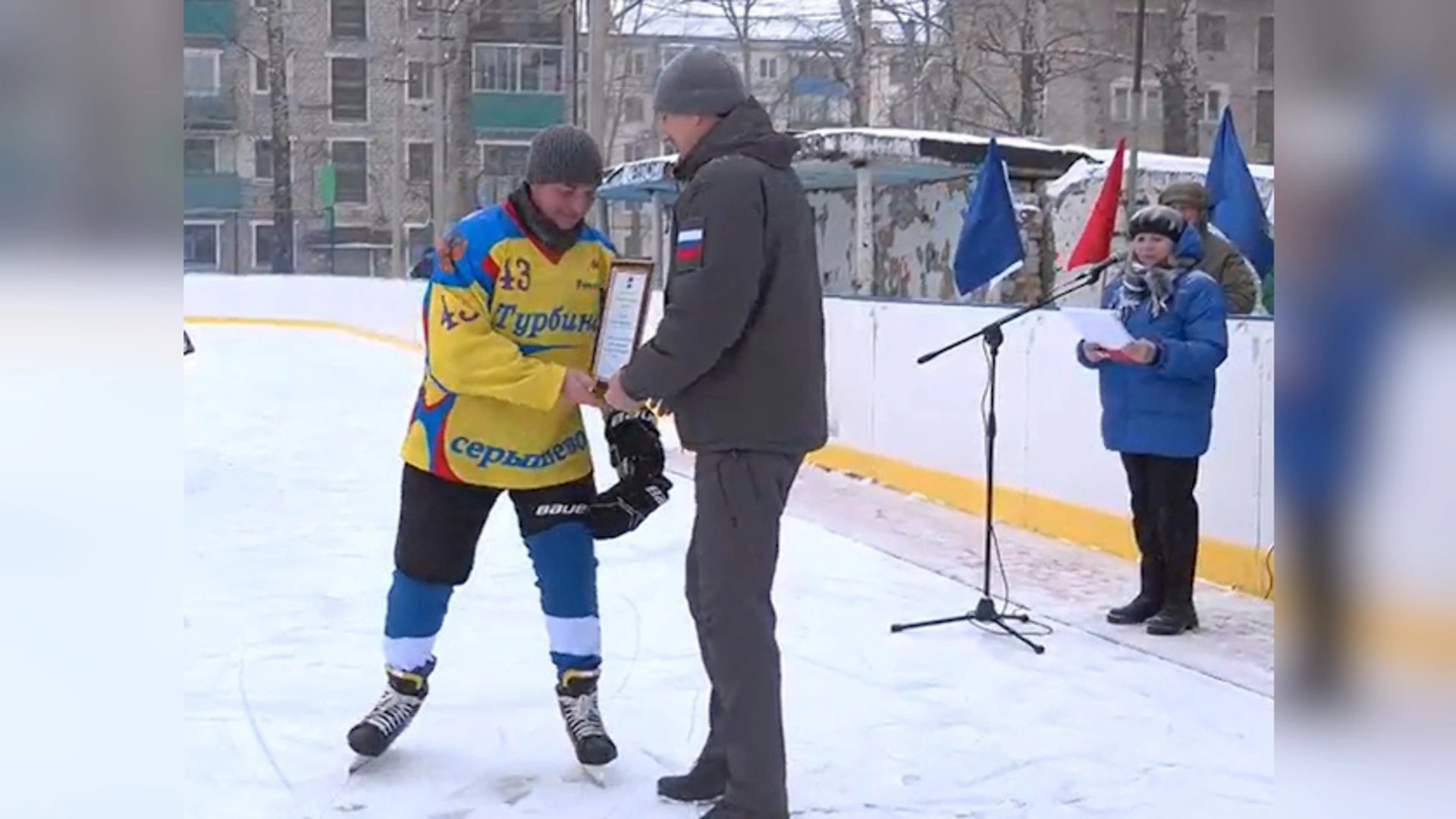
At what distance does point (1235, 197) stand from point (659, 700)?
513cm

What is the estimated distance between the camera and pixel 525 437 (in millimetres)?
3746

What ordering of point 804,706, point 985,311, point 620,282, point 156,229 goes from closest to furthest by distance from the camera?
point 156,229 → point 620,282 → point 804,706 → point 985,311

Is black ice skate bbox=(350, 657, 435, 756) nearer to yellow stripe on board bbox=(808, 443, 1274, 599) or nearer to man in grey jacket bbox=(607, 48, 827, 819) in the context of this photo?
man in grey jacket bbox=(607, 48, 827, 819)

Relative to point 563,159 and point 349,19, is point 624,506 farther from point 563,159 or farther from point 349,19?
point 349,19

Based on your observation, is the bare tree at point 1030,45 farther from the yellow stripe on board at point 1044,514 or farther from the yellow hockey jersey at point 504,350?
the yellow hockey jersey at point 504,350

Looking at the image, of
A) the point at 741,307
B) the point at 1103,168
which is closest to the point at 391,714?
the point at 741,307

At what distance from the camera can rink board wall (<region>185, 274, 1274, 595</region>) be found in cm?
622

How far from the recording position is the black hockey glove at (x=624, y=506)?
150 inches

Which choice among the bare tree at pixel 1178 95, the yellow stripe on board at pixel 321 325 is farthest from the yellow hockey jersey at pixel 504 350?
the bare tree at pixel 1178 95

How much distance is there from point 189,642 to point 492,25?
35187 mm

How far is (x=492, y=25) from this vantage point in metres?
38.9

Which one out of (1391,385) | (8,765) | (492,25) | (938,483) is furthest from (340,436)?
(492,25)

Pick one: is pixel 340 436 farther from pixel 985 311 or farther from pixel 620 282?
pixel 620 282

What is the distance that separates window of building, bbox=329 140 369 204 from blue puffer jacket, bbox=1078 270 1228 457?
37517 millimetres
